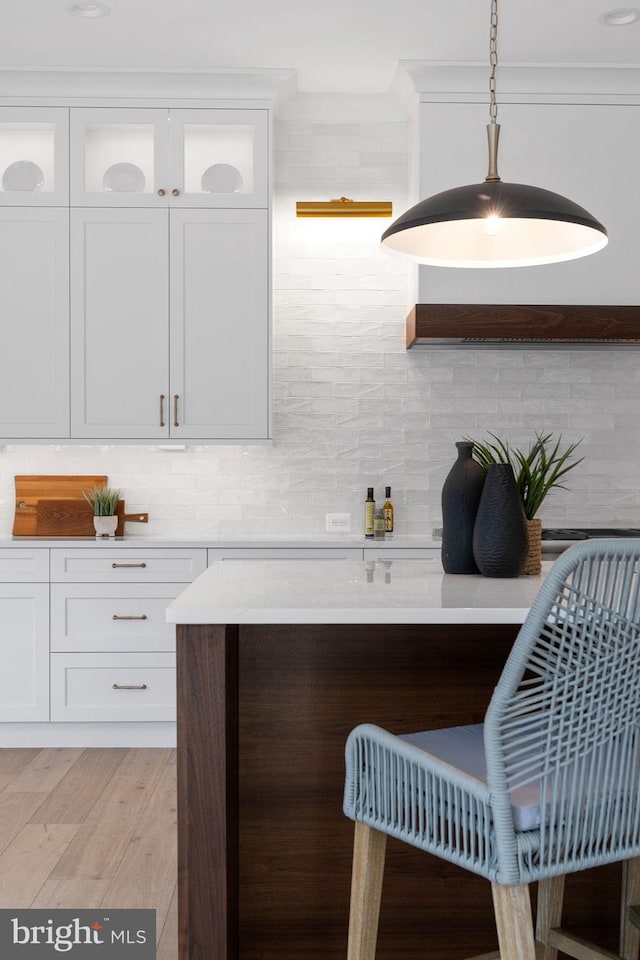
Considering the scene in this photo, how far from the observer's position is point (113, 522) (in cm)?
416

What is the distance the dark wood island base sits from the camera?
2.01 meters

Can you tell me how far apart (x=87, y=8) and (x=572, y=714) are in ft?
10.4

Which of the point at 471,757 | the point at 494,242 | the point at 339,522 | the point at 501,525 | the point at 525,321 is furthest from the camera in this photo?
the point at 339,522

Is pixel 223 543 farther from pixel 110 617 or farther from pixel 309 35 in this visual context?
pixel 309 35

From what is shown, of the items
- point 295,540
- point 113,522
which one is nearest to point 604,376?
point 295,540

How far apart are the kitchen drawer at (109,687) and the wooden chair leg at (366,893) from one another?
7.82ft

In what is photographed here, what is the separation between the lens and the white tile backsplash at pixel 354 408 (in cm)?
438

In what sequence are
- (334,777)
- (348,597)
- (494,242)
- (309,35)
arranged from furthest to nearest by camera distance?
(309,35) < (494,242) < (334,777) < (348,597)

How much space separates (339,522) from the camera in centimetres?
439

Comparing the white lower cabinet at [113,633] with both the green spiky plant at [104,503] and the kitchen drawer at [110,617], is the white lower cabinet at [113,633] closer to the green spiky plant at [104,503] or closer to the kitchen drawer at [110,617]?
the kitchen drawer at [110,617]

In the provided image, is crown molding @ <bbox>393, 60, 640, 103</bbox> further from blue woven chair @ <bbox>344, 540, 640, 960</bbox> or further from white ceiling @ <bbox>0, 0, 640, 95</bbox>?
blue woven chair @ <bbox>344, 540, 640, 960</bbox>

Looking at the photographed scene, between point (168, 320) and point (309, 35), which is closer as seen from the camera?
point (309, 35)

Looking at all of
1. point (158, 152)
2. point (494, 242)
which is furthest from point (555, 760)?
point (158, 152)

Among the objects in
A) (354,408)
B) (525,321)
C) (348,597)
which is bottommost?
(348,597)
